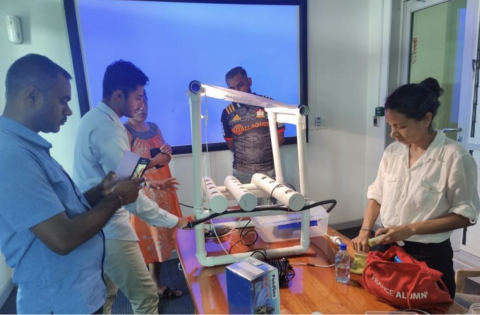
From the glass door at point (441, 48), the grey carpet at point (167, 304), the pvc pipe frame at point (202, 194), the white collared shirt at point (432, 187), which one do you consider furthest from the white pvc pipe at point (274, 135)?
the glass door at point (441, 48)

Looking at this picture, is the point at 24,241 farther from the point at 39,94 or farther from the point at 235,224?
the point at 235,224

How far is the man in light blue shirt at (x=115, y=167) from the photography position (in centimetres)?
139

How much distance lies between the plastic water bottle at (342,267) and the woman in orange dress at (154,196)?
1.40 m

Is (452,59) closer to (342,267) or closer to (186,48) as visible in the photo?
(186,48)

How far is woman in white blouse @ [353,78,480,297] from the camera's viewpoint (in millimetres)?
1134

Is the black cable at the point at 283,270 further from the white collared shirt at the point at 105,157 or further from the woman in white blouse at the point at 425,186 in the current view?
the white collared shirt at the point at 105,157

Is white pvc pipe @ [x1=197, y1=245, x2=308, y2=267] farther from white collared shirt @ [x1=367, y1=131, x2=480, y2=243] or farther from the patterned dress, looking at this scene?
the patterned dress

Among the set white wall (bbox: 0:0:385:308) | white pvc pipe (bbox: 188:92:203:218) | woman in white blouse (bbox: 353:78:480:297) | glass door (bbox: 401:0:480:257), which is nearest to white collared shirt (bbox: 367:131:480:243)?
woman in white blouse (bbox: 353:78:480:297)

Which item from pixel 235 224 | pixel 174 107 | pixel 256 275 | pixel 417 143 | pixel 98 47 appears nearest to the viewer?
pixel 256 275

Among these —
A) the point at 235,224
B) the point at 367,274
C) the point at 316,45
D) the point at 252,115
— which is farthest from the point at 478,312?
the point at 316,45

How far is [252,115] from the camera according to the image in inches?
102

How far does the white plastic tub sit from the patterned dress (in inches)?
39.3

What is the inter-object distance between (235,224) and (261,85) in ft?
5.49

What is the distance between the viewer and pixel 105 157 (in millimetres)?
1382
